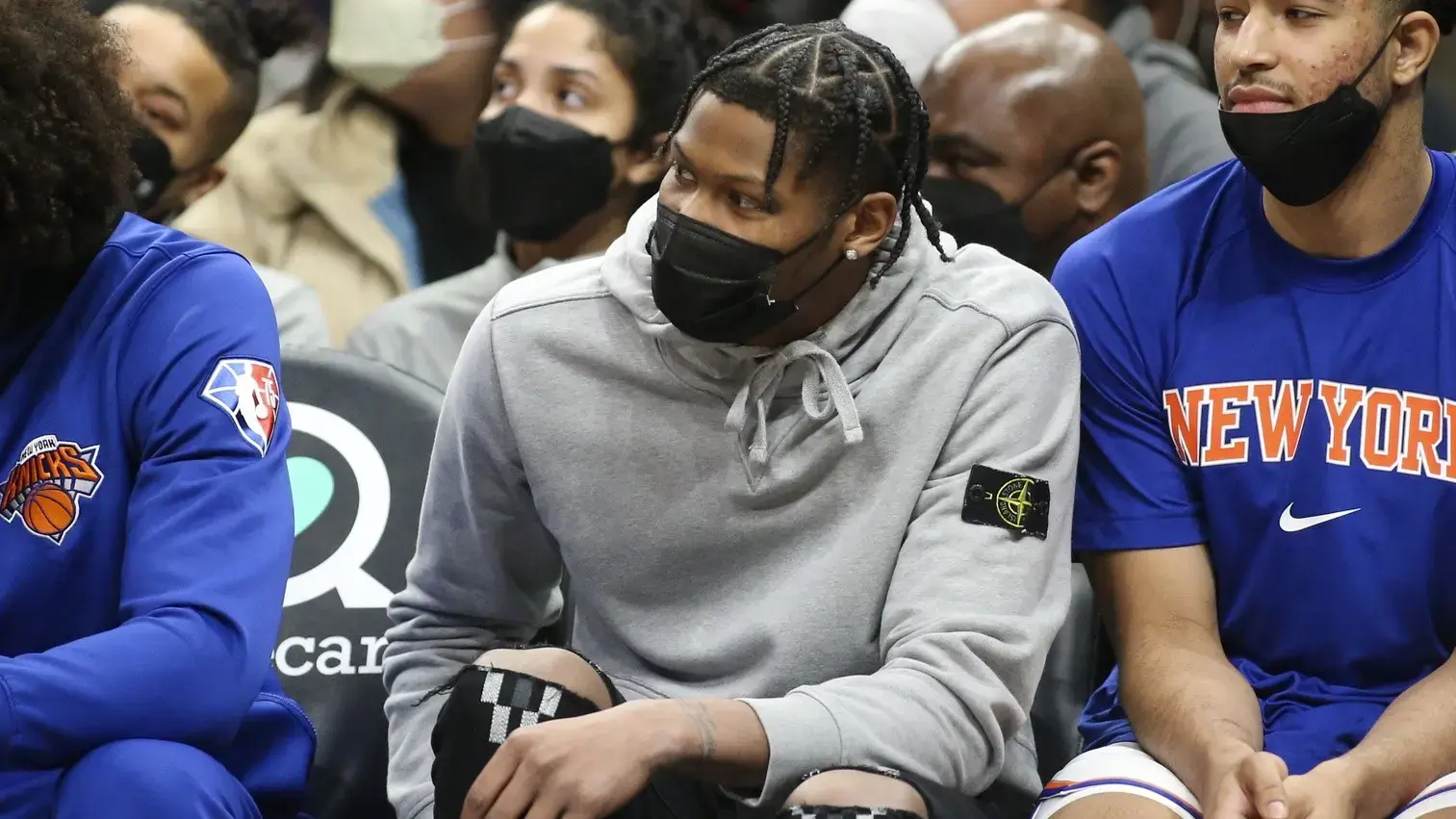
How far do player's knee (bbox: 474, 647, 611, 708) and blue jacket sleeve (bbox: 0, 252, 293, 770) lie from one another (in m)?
0.25

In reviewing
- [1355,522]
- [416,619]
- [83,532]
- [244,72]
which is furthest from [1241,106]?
[244,72]

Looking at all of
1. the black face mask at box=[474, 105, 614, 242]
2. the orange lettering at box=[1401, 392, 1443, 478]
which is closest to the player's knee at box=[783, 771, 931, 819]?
the orange lettering at box=[1401, 392, 1443, 478]

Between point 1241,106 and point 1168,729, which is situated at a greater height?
point 1241,106

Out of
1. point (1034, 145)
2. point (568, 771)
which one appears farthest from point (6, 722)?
point (1034, 145)

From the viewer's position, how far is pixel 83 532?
202cm

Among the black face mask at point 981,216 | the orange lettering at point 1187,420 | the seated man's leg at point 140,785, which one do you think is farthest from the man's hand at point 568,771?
the black face mask at point 981,216

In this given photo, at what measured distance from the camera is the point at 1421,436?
2.24m

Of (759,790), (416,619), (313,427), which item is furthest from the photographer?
(313,427)

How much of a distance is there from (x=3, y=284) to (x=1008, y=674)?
1203mm

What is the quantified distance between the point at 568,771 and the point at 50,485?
26.3 inches

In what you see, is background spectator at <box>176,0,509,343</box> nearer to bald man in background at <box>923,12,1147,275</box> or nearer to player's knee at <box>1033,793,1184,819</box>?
bald man in background at <box>923,12,1147,275</box>

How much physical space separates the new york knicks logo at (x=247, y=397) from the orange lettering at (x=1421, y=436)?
133 cm

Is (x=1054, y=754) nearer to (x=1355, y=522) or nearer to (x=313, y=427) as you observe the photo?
(x=1355, y=522)

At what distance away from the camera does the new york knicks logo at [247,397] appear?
2.02 m
